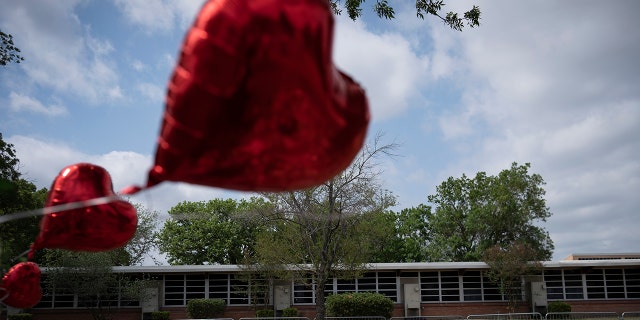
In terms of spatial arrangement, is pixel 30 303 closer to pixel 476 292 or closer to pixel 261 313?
pixel 261 313

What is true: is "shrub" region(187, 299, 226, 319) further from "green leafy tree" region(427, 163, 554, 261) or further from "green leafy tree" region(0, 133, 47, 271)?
"green leafy tree" region(427, 163, 554, 261)

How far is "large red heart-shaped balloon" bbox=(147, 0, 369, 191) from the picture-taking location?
71.1 inches

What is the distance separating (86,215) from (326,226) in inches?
619

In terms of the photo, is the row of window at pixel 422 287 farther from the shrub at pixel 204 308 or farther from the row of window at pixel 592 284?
the shrub at pixel 204 308

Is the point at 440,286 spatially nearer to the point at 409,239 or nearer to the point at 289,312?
the point at 289,312

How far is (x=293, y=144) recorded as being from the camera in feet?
6.71

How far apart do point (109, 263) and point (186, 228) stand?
15.5m

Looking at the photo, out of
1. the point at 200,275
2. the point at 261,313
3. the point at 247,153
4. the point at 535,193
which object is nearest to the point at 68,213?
the point at 247,153

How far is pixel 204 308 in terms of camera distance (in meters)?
26.2

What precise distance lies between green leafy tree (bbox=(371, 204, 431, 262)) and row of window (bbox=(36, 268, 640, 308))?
36.6 feet

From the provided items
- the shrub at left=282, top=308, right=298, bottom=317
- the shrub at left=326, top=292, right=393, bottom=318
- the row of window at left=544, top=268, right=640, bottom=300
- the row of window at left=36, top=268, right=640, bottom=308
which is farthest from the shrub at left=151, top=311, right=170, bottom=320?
the row of window at left=544, top=268, right=640, bottom=300

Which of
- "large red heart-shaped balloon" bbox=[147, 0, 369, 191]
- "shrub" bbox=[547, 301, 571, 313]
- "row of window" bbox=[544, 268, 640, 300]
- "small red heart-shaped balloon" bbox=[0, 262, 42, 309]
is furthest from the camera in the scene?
"row of window" bbox=[544, 268, 640, 300]

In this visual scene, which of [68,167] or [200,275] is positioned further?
[200,275]

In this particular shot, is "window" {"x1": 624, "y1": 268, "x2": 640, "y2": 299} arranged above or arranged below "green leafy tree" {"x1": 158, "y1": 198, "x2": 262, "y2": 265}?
below
